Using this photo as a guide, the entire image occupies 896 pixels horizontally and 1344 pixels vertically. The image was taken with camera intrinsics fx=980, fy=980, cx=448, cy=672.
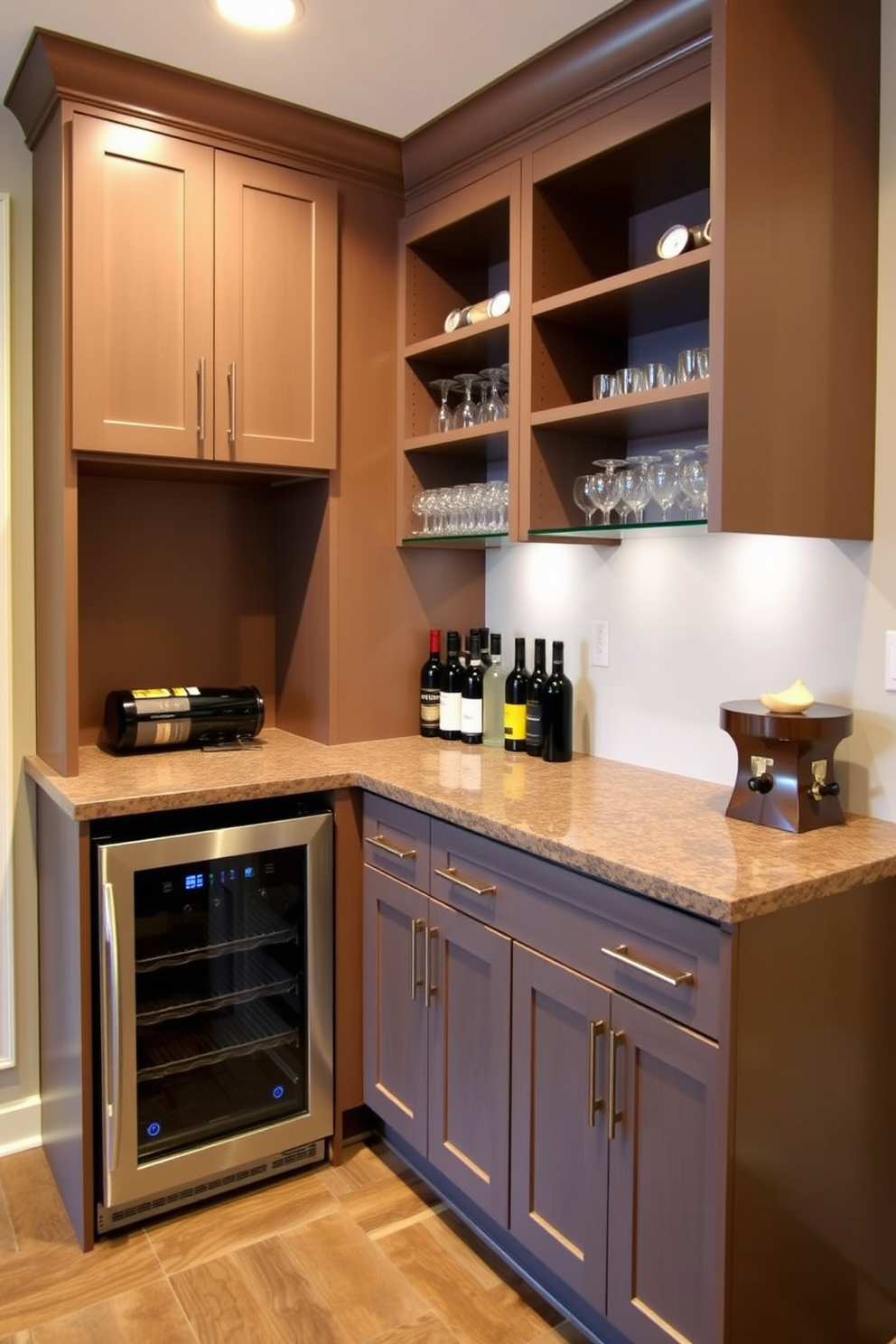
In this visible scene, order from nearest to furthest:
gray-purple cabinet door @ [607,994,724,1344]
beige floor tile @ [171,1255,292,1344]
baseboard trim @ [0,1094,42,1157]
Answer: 1. gray-purple cabinet door @ [607,994,724,1344]
2. beige floor tile @ [171,1255,292,1344]
3. baseboard trim @ [0,1094,42,1157]

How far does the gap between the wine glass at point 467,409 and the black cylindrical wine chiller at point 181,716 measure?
36.5 inches

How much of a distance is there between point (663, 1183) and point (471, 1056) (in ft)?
1.84

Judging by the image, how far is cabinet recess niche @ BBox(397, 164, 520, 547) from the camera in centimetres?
254

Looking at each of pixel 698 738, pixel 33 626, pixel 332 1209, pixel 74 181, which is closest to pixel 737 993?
pixel 698 738

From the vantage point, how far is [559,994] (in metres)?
1.78

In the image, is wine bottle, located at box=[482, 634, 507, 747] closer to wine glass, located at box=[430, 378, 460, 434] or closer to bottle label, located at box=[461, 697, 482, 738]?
bottle label, located at box=[461, 697, 482, 738]

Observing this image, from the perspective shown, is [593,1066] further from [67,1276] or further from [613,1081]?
[67,1276]

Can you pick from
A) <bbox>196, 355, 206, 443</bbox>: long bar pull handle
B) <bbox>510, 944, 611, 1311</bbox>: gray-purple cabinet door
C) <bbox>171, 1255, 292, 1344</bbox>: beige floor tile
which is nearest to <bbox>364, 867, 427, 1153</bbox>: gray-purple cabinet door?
<bbox>510, 944, 611, 1311</bbox>: gray-purple cabinet door

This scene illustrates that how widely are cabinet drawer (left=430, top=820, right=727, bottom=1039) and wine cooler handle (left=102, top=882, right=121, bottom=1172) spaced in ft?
2.24

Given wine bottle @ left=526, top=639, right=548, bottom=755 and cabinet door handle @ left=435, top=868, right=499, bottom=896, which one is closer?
cabinet door handle @ left=435, top=868, right=499, bottom=896

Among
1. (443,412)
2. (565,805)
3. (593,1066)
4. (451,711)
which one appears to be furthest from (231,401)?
(593,1066)

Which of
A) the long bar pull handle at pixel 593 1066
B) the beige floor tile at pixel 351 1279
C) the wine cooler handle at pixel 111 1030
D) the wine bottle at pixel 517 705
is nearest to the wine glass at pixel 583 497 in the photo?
the wine bottle at pixel 517 705

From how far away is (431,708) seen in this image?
9.38 ft

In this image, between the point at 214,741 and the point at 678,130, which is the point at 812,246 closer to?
the point at 678,130
